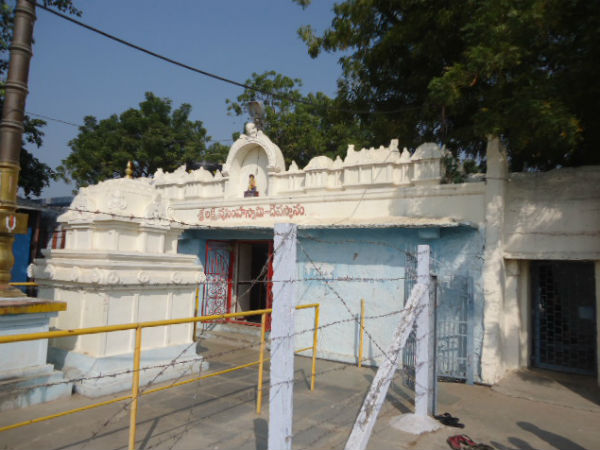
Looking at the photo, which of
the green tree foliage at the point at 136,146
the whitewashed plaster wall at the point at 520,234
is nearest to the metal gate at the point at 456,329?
the whitewashed plaster wall at the point at 520,234

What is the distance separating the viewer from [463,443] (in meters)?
4.54

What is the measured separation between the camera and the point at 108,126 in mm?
22469

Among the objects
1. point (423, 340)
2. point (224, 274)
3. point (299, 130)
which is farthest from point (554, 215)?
point (299, 130)

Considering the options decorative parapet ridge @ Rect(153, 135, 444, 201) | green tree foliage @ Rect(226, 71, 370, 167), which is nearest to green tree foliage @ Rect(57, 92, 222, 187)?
green tree foliage @ Rect(226, 71, 370, 167)

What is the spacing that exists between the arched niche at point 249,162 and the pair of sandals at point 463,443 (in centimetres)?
713

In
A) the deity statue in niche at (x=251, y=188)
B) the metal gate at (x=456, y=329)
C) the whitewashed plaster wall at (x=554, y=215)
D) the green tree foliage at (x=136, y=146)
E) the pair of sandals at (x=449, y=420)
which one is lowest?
the pair of sandals at (x=449, y=420)

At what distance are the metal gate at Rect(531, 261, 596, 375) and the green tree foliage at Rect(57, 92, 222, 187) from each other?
667 inches

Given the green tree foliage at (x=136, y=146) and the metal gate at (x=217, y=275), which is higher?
the green tree foliage at (x=136, y=146)

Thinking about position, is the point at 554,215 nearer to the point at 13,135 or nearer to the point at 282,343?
the point at 282,343

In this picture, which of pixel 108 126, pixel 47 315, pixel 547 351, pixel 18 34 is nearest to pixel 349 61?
pixel 18 34

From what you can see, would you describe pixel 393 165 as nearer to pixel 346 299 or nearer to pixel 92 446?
pixel 346 299

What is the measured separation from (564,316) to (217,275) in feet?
24.6

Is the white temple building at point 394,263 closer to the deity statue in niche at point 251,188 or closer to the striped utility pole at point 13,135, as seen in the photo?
the striped utility pole at point 13,135

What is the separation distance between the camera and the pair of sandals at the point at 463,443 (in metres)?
4.44
